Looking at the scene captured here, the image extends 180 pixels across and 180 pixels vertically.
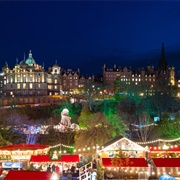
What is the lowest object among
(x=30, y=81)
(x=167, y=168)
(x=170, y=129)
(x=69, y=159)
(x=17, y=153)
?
(x=167, y=168)

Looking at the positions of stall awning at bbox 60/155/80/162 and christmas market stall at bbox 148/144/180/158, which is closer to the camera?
stall awning at bbox 60/155/80/162

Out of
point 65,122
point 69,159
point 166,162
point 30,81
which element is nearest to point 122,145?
point 166,162

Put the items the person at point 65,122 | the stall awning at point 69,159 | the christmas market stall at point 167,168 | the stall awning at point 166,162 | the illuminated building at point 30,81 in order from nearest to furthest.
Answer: the christmas market stall at point 167,168, the stall awning at point 166,162, the stall awning at point 69,159, the person at point 65,122, the illuminated building at point 30,81

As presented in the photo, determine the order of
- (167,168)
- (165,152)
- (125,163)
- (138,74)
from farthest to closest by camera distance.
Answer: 1. (138,74)
2. (165,152)
3. (125,163)
4. (167,168)

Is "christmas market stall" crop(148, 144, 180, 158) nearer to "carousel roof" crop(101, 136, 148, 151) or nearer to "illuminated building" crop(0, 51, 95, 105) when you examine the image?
"carousel roof" crop(101, 136, 148, 151)

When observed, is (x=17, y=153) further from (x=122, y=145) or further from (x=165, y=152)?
(x=165, y=152)

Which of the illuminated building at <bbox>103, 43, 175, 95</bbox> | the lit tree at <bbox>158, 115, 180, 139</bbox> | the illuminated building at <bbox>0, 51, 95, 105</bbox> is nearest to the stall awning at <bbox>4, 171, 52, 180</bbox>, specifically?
the lit tree at <bbox>158, 115, 180, 139</bbox>

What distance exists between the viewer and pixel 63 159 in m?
20.1

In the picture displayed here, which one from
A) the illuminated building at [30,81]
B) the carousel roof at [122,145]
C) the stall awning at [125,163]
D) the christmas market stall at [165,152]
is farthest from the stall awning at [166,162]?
the illuminated building at [30,81]

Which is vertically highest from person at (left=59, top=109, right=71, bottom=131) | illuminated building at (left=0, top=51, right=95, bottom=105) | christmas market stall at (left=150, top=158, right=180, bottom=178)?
illuminated building at (left=0, top=51, right=95, bottom=105)

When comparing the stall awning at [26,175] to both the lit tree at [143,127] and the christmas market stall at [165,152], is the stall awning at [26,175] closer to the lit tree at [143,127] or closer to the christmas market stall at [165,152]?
the christmas market stall at [165,152]

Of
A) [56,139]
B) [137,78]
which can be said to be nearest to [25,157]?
[56,139]

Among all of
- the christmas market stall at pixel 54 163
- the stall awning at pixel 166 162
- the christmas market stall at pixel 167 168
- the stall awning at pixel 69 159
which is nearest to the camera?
the christmas market stall at pixel 167 168

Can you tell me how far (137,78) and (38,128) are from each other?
53208mm
